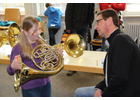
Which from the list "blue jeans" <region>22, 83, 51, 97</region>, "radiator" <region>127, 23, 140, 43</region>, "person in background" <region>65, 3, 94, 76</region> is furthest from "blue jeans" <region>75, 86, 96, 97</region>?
"radiator" <region>127, 23, 140, 43</region>

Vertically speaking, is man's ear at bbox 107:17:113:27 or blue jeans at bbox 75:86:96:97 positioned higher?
man's ear at bbox 107:17:113:27

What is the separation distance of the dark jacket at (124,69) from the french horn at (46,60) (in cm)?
49

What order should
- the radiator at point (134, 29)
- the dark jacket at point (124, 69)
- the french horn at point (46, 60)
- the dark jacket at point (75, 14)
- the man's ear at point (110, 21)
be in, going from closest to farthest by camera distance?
the dark jacket at point (124, 69)
the french horn at point (46, 60)
the man's ear at point (110, 21)
the dark jacket at point (75, 14)
the radiator at point (134, 29)

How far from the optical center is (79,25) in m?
2.71

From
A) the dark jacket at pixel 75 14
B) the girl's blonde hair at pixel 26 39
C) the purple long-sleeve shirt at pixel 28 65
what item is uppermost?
the dark jacket at pixel 75 14

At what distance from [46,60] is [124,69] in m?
0.69

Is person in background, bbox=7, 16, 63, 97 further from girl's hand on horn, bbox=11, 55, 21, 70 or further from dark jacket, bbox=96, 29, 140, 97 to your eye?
dark jacket, bbox=96, 29, 140, 97

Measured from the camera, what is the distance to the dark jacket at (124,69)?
2.84ft

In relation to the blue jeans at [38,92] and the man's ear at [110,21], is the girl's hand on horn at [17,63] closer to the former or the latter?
the blue jeans at [38,92]

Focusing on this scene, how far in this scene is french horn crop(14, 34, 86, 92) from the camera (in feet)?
3.56

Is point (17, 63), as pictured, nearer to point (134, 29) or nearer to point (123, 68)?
point (123, 68)

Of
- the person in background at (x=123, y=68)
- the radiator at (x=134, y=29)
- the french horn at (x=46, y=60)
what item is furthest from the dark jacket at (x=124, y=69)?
the radiator at (x=134, y=29)

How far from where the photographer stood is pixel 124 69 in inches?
33.9

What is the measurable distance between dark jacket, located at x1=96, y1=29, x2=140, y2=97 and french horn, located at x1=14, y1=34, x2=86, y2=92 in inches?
19.4
